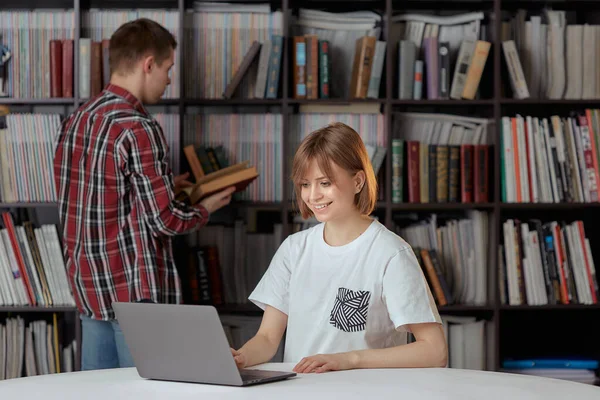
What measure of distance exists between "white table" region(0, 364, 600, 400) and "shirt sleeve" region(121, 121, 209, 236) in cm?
101

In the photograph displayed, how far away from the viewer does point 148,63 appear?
8.53ft

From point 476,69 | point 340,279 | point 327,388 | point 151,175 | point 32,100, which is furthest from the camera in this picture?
point 476,69

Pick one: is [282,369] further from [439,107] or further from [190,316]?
[439,107]

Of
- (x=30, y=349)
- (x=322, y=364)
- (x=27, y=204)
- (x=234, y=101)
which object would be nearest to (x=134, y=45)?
(x=234, y=101)

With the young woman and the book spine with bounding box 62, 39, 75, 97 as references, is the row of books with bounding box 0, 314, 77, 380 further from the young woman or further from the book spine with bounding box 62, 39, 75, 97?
the young woman

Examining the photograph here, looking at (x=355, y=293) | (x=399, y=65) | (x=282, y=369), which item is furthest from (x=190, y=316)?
(x=399, y=65)

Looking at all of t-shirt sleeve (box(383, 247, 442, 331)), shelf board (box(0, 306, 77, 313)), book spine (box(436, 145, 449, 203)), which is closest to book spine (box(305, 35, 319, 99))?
book spine (box(436, 145, 449, 203))

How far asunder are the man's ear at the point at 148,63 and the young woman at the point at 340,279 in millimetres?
941

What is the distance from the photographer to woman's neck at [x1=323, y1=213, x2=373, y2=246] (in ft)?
6.10

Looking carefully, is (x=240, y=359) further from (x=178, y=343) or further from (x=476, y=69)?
(x=476, y=69)

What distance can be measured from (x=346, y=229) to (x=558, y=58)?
172 centimetres

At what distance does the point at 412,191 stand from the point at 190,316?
187cm

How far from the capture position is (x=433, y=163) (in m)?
3.12

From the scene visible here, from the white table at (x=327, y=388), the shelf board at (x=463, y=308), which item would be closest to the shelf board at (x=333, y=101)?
the shelf board at (x=463, y=308)
